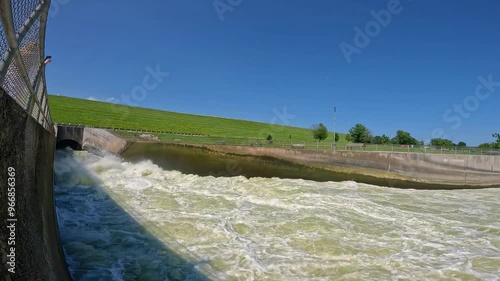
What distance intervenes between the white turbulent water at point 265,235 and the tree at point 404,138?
5633 centimetres

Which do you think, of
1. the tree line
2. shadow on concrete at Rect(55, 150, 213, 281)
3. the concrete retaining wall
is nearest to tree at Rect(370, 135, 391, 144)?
the tree line

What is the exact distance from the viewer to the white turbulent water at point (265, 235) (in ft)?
24.0

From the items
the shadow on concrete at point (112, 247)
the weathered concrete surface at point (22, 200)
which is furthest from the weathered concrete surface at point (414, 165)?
the weathered concrete surface at point (22, 200)

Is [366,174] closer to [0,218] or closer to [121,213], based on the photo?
[121,213]

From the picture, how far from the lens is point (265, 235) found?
9945 mm

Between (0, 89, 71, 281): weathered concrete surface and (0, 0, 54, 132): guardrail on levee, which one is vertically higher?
(0, 0, 54, 132): guardrail on levee

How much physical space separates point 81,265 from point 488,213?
1679cm

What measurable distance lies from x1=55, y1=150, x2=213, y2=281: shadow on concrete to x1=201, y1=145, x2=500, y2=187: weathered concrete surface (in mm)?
21624

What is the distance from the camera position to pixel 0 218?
2580 millimetres

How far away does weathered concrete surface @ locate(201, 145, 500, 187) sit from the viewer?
28750 millimetres

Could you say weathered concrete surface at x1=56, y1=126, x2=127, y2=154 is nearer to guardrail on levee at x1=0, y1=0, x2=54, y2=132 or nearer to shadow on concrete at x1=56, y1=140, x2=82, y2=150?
shadow on concrete at x1=56, y1=140, x2=82, y2=150

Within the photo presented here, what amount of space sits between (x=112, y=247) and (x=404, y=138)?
236ft

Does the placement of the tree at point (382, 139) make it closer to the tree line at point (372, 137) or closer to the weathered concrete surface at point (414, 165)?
the tree line at point (372, 137)

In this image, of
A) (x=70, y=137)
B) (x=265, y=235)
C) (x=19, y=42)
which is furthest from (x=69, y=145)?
(x=19, y=42)
